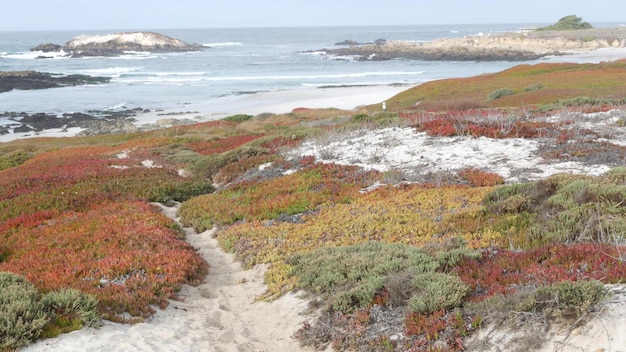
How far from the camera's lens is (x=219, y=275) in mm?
10664

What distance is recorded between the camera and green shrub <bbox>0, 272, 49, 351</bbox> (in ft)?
20.7

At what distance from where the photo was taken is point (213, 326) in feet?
27.0

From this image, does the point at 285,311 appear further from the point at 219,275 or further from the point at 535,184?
the point at 535,184

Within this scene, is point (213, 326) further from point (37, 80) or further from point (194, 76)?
point (194, 76)

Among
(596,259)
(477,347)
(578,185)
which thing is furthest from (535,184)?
(477,347)

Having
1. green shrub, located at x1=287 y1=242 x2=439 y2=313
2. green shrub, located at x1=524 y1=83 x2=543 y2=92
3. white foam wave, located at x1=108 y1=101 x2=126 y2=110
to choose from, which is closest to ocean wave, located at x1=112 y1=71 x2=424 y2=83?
white foam wave, located at x1=108 y1=101 x2=126 y2=110

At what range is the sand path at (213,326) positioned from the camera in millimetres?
6893

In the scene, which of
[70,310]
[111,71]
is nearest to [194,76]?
[111,71]

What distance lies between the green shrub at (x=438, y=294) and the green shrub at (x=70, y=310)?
4.63 metres

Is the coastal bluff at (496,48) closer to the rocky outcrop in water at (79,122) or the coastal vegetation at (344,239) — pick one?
the rocky outcrop in water at (79,122)

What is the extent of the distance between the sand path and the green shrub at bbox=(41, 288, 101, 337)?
148mm

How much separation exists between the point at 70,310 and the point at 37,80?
273ft

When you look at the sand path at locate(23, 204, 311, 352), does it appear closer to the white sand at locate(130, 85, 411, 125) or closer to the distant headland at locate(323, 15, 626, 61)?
the white sand at locate(130, 85, 411, 125)

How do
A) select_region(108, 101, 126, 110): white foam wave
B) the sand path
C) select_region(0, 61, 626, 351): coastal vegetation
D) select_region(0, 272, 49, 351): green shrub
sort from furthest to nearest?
select_region(108, 101, 126, 110): white foam wave, the sand path, select_region(0, 61, 626, 351): coastal vegetation, select_region(0, 272, 49, 351): green shrub
